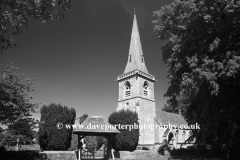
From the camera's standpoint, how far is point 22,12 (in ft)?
18.1

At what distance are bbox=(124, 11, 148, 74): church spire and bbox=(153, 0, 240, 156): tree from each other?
17673 millimetres

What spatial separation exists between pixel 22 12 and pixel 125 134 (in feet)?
64.4

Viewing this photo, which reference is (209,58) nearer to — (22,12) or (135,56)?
(22,12)

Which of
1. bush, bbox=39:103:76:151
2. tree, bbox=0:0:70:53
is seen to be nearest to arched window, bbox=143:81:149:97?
bush, bbox=39:103:76:151

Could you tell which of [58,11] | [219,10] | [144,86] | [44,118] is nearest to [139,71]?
[144,86]

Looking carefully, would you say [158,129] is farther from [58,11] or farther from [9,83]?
[58,11]

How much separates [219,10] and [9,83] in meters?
16.0

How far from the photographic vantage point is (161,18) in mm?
16422

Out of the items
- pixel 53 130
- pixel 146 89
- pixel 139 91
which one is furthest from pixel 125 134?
pixel 146 89

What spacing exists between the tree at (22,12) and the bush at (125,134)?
18837 mm

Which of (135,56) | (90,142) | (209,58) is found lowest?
(90,142)

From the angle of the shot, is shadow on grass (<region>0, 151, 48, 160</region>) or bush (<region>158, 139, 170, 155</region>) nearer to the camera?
shadow on grass (<region>0, 151, 48, 160</region>)

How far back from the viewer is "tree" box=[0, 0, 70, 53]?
5.22 metres

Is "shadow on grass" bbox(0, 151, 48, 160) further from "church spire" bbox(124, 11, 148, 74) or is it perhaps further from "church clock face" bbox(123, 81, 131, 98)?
"church spire" bbox(124, 11, 148, 74)
